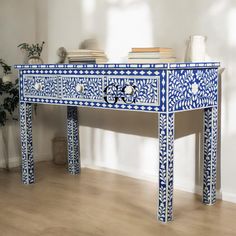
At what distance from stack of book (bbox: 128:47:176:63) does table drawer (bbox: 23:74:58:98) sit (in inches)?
22.9

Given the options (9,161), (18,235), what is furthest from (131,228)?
(9,161)

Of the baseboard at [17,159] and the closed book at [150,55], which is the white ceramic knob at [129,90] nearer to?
the closed book at [150,55]

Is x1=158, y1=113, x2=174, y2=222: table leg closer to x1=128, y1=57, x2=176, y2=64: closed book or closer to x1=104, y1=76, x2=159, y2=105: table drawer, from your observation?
x1=104, y1=76, x2=159, y2=105: table drawer

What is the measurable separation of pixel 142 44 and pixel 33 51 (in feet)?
2.92

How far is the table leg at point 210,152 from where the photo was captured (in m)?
2.59

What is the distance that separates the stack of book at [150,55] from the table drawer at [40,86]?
583 mm

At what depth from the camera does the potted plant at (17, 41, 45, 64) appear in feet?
10.8

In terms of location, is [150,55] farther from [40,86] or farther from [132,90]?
[40,86]

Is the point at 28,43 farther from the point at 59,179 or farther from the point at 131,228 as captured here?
the point at 131,228

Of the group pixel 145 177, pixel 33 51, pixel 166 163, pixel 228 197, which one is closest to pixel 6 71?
pixel 33 51

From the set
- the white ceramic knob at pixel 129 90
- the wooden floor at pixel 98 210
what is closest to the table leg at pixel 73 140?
the wooden floor at pixel 98 210

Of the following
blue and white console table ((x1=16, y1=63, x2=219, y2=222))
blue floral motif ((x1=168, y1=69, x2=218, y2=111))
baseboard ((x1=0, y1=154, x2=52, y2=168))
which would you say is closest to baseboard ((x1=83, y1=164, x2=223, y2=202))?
blue and white console table ((x1=16, y1=63, x2=219, y2=222))

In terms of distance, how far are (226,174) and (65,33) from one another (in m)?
1.77

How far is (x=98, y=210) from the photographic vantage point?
2.55 metres
